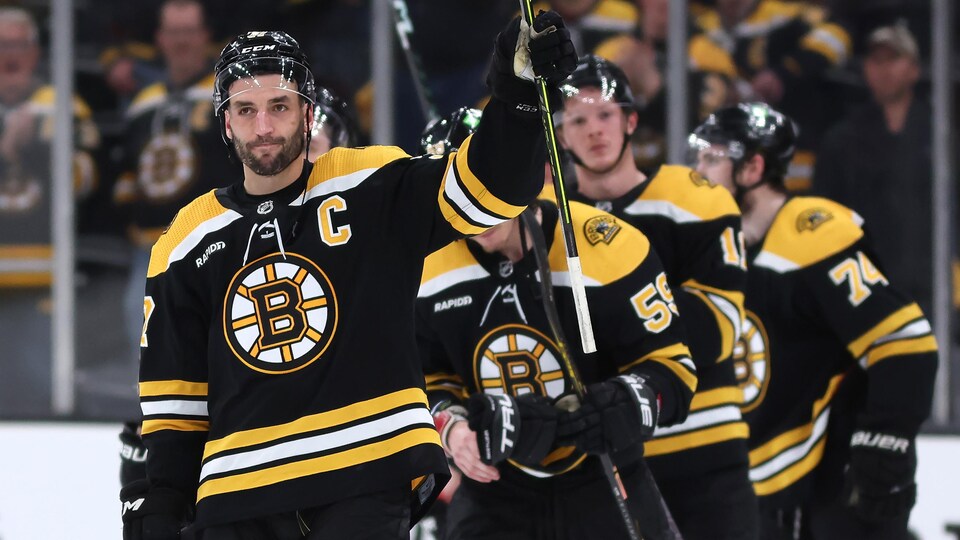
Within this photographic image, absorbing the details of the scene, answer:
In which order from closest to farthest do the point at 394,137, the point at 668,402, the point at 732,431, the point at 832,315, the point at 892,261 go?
the point at 668,402 → the point at 732,431 → the point at 832,315 → the point at 892,261 → the point at 394,137

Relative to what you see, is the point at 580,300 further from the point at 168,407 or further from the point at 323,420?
the point at 168,407

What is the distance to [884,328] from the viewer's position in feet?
10.4

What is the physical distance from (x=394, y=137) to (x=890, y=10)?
1803mm

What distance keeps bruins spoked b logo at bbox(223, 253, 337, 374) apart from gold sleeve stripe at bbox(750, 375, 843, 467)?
5.21ft

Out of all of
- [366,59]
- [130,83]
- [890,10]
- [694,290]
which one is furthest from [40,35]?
[694,290]

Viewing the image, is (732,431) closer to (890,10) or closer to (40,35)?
(890,10)

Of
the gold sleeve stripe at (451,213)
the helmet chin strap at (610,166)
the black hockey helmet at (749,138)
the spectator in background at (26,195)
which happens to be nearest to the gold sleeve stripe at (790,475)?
the black hockey helmet at (749,138)

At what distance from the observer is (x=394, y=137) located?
5.38m

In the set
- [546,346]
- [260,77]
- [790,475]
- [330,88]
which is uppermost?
[330,88]

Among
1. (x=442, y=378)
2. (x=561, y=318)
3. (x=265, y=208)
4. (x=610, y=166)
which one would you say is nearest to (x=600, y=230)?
(x=561, y=318)

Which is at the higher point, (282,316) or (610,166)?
(610,166)

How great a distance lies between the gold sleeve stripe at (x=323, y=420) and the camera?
6.56ft

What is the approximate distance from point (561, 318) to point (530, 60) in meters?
0.72

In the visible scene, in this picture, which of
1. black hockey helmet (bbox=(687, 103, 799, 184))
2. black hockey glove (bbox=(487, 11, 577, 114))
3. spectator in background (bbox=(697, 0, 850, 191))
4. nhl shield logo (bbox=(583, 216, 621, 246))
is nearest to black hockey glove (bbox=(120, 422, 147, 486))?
nhl shield logo (bbox=(583, 216, 621, 246))
